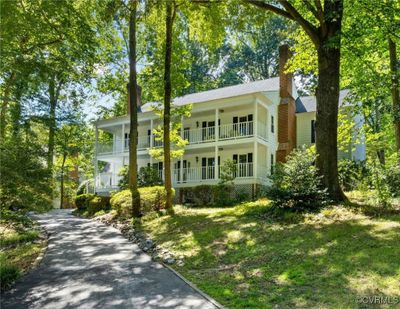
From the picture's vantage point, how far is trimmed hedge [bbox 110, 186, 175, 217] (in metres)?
Result: 16.6

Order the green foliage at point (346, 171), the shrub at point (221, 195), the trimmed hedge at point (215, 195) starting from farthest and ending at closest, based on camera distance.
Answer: the trimmed hedge at point (215, 195), the shrub at point (221, 195), the green foliage at point (346, 171)

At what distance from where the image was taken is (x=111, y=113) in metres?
39.3

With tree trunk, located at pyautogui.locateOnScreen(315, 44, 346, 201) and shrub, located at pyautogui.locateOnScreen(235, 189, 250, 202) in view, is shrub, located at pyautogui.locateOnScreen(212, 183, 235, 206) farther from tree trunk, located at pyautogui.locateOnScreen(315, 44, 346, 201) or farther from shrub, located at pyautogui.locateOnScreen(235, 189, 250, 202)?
tree trunk, located at pyautogui.locateOnScreen(315, 44, 346, 201)

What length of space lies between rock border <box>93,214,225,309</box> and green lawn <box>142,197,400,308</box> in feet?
0.52

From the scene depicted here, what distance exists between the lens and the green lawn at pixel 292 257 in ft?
19.5

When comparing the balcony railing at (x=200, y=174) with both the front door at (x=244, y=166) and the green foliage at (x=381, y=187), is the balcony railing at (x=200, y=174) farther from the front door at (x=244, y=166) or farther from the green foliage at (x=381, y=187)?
the green foliage at (x=381, y=187)

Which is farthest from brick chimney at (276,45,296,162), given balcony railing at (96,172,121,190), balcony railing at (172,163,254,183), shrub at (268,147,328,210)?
shrub at (268,147,328,210)

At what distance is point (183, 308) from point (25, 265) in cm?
491

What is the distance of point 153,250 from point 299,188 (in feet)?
15.2

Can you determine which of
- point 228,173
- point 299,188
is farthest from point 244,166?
point 299,188

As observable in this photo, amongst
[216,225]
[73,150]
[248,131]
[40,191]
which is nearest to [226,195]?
[248,131]

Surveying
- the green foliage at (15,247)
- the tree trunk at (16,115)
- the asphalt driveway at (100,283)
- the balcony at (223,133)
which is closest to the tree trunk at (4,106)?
the tree trunk at (16,115)

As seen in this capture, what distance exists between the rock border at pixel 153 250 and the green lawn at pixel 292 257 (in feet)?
0.52

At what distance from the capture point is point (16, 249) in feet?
35.7
